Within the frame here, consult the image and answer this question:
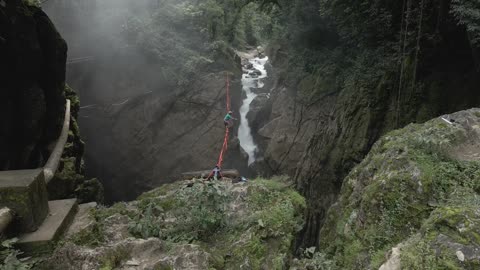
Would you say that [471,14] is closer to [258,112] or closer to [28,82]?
[28,82]

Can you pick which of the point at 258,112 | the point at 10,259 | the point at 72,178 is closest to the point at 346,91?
the point at 258,112

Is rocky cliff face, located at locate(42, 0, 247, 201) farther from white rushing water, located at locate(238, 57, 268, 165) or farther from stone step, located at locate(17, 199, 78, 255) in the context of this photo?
stone step, located at locate(17, 199, 78, 255)

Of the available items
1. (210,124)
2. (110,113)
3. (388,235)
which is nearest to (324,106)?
(210,124)

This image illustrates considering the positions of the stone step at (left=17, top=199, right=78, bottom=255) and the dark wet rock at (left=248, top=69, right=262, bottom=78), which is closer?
the stone step at (left=17, top=199, right=78, bottom=255)

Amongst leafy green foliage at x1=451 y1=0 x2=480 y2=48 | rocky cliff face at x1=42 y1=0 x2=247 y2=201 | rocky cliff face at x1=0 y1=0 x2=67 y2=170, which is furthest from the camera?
rocky cliff face at x1=42 y1=0 x2=247 y2=201

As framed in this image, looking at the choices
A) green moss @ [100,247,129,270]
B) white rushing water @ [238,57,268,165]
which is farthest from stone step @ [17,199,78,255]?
white rushing water @ [238,57,268,165]

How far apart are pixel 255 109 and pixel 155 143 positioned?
6.41 meters

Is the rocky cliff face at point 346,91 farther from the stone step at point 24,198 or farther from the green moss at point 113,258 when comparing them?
the stone step at point 24,198

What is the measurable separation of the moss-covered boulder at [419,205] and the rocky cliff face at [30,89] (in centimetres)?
593

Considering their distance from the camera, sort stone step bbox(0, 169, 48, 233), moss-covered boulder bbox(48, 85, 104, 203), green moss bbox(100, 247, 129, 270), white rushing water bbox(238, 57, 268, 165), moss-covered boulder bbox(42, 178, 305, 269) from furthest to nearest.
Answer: white rushing water bbox(238, 57, 268, 165) → moss-covered boulder bbox(48, 85, 104, 203) → stone step bbox(0, 169, 48, 233) → moss-covered boulder bbox(42, 178, 305, 269) → green moss bbox(100, 247, 129, 270)

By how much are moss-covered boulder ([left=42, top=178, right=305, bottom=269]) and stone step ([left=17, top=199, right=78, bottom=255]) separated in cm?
19

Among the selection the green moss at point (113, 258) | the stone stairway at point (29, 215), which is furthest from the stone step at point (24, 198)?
the green moss at point (113, 258)

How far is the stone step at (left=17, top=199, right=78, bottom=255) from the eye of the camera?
375cm

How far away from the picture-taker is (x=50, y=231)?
157 inches
